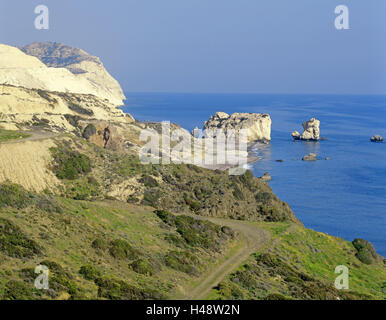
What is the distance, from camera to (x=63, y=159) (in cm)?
5466

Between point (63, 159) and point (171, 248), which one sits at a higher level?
point (63, 159)

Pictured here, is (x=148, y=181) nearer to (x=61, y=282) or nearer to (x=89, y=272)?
(x=89, y=272)

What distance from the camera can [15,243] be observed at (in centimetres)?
2733

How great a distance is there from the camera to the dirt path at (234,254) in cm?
2933

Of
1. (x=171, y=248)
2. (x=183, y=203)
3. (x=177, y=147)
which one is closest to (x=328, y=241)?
(x=183, y=203)

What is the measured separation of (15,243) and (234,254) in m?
18.2

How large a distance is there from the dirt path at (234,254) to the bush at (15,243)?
9.77 meters

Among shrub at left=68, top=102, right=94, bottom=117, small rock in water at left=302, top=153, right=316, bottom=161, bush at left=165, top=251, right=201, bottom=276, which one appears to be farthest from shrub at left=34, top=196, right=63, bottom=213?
small rock in water at left=302, top=153, right=316, bottom=161

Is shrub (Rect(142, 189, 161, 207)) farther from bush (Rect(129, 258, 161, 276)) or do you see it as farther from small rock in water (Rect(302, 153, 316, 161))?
small rock in water (Rect(302, 153, 316, 161))

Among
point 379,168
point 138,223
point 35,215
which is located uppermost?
point 35,215

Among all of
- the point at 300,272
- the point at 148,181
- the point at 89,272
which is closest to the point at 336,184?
the point at 148,181

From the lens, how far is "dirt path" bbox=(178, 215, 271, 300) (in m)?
29.3

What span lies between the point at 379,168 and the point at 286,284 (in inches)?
4010

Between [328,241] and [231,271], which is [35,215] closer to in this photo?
[231,271]
